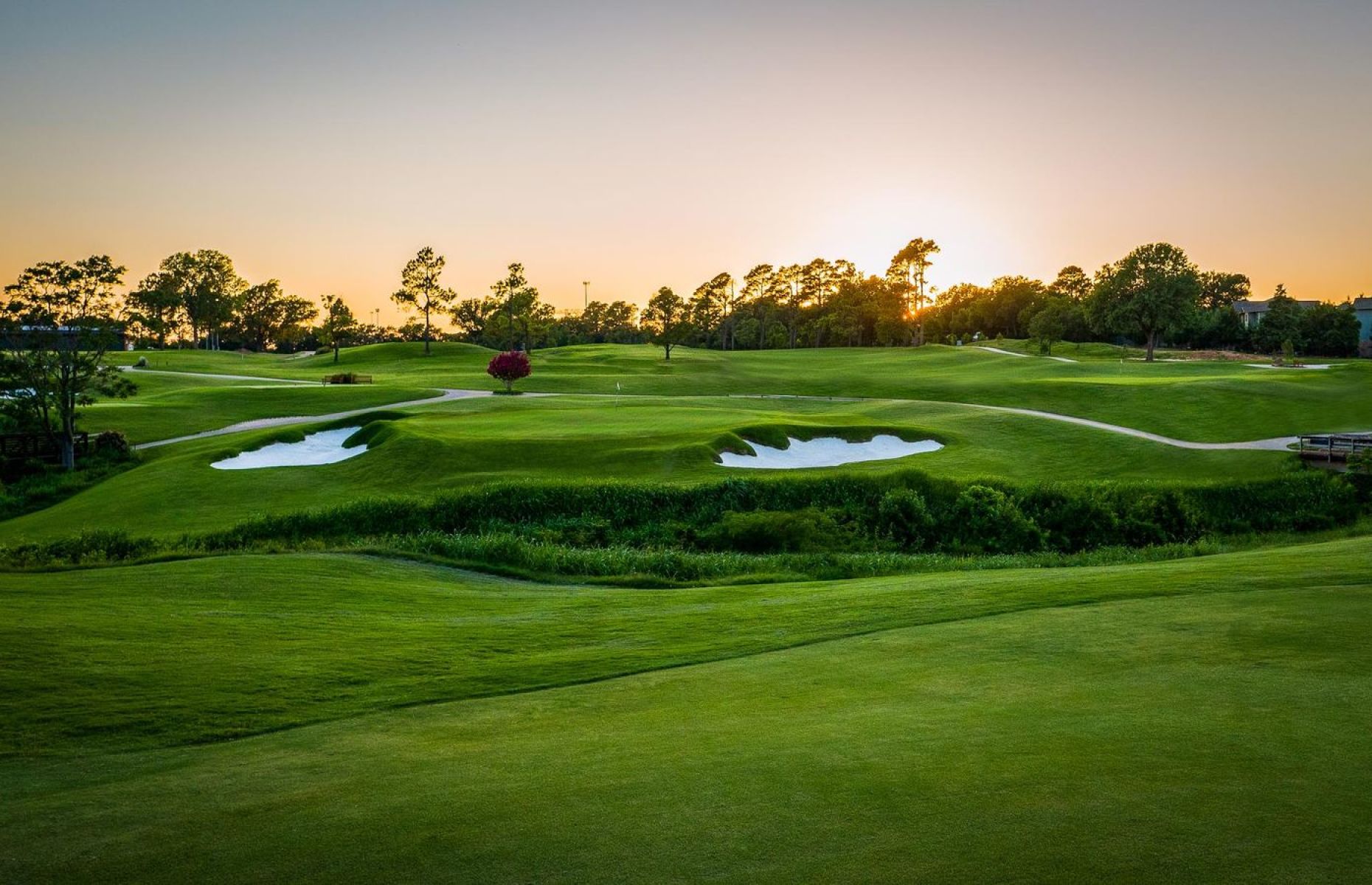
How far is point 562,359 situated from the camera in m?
92.8

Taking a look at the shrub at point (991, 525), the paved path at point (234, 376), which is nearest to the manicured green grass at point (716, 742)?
the shrub at point (991, 525)

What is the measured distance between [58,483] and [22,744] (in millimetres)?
35837

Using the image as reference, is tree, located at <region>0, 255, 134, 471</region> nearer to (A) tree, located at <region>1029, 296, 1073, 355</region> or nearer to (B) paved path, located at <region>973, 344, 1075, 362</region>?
(B) paved path, located at <region>973, 344, 1075, 362</region>

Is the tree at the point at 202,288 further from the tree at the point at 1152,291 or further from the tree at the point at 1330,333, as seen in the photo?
the tree at the point at 1330,333

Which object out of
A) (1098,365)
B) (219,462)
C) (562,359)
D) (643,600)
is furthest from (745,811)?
(562,359)

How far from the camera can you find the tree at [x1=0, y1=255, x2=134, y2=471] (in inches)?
1615

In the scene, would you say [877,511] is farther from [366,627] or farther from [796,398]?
[796,398]

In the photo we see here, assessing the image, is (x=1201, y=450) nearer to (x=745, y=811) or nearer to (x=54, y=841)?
(x=745, y=811)

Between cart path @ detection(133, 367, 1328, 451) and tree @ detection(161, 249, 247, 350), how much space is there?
78531 mm

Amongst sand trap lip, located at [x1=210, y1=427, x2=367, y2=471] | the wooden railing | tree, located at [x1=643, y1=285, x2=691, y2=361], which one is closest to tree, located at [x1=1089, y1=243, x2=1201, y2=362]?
tree, located at [x1=643, y1=285, x2=691, y2=361]

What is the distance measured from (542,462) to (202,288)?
109934 mm

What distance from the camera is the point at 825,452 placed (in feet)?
128

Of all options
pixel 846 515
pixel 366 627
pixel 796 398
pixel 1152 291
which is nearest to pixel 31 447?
pixel 846 515

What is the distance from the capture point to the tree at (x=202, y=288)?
12438 centimetres
